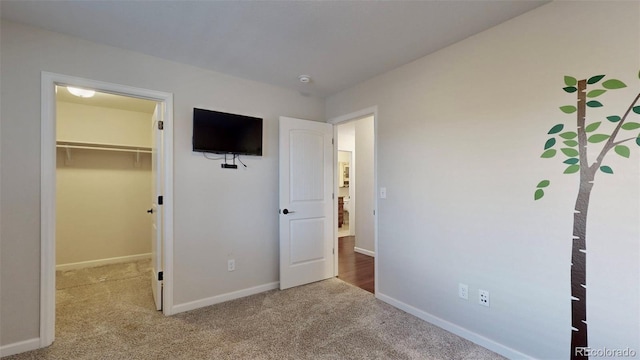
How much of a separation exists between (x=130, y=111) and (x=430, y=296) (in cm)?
489

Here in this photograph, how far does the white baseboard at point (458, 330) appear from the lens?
1.97m

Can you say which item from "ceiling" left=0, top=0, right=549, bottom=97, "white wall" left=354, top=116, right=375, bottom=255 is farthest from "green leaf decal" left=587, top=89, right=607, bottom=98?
"white wall" left=354, top=116, right=375, bottom=255

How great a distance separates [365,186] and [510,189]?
10.0 feet

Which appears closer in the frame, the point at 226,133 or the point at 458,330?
the point at 458,330

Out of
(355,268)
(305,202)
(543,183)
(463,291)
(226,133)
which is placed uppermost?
(226,133)

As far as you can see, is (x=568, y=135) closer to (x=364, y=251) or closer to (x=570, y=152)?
(x=570, y=152)

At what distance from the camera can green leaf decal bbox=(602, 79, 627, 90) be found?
1548 mm

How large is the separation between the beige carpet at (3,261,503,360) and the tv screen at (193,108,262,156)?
5.31 feet

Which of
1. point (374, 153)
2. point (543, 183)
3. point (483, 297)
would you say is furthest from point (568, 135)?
point (374, 153)

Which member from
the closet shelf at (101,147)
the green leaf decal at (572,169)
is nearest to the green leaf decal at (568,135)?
the green leaf decal at (572,169)

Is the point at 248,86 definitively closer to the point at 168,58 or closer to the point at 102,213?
the point at 168,58

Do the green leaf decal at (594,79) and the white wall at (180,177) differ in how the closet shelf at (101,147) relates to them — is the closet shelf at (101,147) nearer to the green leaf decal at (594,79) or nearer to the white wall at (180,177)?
the white wall at (180,177)

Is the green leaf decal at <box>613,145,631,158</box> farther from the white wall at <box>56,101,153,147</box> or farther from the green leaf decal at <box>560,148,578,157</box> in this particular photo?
the white wall at <box>56,101,153,147</box>

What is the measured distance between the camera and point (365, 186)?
4973 mm
